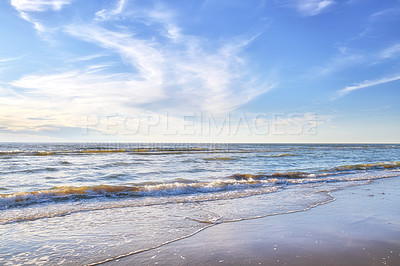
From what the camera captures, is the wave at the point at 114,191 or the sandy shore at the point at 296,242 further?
the wave at the point at 114,191

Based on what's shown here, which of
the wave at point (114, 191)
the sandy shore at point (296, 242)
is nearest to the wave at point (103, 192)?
the wave at point (114, 191)

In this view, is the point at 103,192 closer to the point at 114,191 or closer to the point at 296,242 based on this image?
the point at 114,191

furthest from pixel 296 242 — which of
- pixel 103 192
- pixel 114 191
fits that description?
pixel 103 192

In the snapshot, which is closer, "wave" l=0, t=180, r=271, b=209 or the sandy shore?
the sandy shore

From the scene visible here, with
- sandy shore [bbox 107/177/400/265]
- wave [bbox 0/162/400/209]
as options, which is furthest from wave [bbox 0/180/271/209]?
sandy shore [bbox 107/177/400/265]

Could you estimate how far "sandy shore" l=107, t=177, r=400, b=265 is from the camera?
149 inches

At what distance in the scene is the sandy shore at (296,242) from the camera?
3775 mm

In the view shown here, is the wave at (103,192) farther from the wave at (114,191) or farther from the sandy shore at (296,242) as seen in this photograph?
the sandy shore at (296,242)

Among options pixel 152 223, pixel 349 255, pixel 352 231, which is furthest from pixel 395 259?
pixel 152 223

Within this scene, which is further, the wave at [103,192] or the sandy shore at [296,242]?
the wave at [103,192]

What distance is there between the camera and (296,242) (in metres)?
4.45

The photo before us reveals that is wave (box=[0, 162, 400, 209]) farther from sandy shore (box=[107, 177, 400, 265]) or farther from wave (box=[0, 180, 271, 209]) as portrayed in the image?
sandy shore (box=[107, 177, 400, 265])

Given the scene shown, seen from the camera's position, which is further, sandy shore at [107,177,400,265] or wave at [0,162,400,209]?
wave at [0,162,400,209]

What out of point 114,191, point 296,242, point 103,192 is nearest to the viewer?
point 296,242
